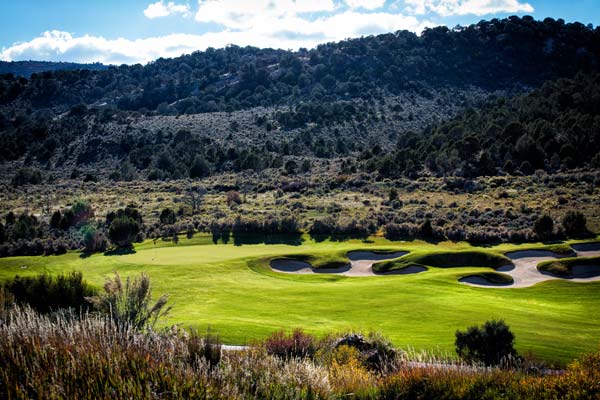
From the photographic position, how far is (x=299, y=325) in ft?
62.5

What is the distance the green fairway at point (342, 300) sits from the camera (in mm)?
17812

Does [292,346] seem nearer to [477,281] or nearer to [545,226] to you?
[477,281]

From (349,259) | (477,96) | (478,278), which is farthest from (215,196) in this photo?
(477,96)

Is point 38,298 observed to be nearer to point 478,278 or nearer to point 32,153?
point 478,278

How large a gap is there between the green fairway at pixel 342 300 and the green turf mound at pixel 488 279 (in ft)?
1.44

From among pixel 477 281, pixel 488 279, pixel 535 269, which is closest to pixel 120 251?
pixel 477 281

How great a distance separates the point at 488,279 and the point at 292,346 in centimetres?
1634

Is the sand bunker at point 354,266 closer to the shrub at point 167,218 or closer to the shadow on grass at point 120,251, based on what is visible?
the shadow on grass at point 120,251

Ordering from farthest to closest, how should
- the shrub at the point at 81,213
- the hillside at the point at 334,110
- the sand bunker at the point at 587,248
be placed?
the hillside at the point at 334,110, the shrub at the point at 81,213, the sand bunker at the point at 587,248

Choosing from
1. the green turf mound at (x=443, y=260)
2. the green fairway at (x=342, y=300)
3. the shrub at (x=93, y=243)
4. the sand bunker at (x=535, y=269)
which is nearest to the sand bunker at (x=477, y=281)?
the sand bunker at (x=535, y=269)

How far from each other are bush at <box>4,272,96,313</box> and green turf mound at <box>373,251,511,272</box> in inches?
679

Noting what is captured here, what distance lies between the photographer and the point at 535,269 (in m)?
28.8

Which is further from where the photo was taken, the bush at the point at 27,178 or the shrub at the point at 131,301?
the bush at the point at 27,178

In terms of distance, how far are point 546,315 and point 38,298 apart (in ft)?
66.5
